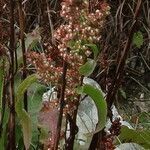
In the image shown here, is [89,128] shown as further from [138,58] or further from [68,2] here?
[138,58]

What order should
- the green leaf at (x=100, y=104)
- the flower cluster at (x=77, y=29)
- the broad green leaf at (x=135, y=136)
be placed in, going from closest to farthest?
1. the flower cluster at (x=77, y=29)
2. the green leaf at (x=100, y=104)
3. the broad green leaf at (x=135, y=136)

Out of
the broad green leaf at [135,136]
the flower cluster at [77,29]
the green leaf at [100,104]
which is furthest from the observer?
the broad green leaf at [135,136]

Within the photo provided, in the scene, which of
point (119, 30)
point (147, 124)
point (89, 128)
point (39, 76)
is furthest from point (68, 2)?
point (119, 30)

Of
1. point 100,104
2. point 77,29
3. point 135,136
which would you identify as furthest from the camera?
point 135,136

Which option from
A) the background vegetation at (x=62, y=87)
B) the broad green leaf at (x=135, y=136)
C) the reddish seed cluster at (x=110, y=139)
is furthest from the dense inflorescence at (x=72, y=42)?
the broad green leaf at (x=135, y=136)

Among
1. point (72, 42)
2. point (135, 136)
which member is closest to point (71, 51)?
point (72, 42)

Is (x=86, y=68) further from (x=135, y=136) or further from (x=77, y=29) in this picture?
(x=135, y=136)

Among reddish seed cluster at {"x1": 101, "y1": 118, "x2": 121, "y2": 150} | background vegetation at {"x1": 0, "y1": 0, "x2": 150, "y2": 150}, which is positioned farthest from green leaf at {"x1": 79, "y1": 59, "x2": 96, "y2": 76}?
reddish seed cluster at {"x1": 101, "y1": 118, "x2": 121, "y2": 150}

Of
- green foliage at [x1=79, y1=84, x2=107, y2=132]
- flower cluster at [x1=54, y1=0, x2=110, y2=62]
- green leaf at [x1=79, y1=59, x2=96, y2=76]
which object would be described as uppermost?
flower cluster at [x1=54, y1=0, x2=110, y2=62]

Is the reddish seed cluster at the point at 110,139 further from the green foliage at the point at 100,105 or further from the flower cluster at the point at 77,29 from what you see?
the flower cluster at the point at 77,29

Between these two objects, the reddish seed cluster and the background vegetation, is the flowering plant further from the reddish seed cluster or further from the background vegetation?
the reddish seed cluster

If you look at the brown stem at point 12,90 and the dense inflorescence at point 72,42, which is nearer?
the dense inflorescence at point 72,42

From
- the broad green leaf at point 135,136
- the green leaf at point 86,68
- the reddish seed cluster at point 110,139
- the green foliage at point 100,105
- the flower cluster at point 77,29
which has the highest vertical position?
the flower cluster at point 77,29

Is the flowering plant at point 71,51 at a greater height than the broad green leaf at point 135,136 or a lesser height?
greater
